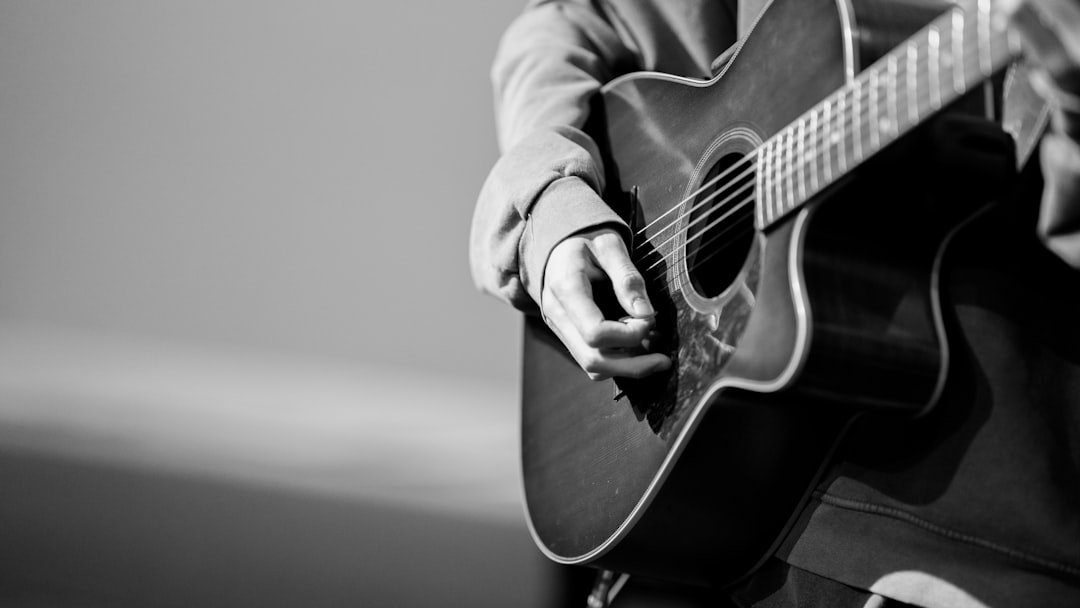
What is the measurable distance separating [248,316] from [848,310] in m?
1.34

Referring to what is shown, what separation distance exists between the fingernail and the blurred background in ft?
3.55

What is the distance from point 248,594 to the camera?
1.74m

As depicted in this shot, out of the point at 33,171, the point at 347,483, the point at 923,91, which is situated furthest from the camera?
the point at 347,483

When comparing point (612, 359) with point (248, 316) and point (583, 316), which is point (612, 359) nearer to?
point (583, 316)

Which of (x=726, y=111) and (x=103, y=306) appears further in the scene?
(x=103, y=306)

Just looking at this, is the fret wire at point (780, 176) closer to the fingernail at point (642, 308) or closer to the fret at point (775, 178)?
the fret at point (775, 178)

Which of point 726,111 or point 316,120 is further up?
point 726,111

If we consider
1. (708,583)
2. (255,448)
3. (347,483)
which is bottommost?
(347,483)

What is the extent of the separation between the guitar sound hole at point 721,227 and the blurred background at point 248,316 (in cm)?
110

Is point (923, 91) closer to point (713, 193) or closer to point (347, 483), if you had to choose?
point (713, 193)

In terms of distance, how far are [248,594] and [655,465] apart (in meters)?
1.20

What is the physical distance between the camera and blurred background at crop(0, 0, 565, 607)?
1646 mm

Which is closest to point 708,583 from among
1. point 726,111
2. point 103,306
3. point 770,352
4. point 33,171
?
point 770,352

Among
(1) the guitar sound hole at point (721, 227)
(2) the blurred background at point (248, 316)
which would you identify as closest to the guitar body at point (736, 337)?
(1) the guitar sound hole at point (721, 227)
